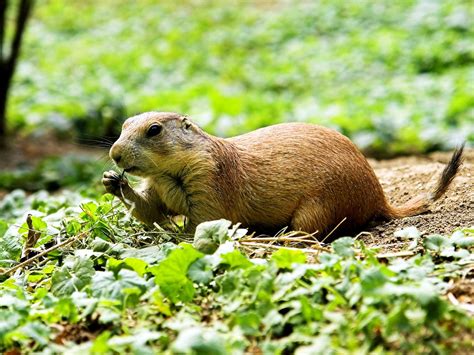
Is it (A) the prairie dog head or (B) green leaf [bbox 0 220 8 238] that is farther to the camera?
(B) green leaf [bbox 0 220 8 238]

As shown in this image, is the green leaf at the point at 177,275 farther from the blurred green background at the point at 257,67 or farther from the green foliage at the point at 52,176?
the blurred green background at the point at 257,67

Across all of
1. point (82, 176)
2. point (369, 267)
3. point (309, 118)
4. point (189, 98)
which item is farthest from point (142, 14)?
point (369, 267)

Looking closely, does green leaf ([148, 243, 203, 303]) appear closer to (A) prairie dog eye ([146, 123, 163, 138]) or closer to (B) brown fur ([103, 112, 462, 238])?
(B) brown fur ([103, 112, 462, 238])

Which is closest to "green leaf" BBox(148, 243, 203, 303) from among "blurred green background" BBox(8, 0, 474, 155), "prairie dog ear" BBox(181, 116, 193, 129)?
"prairie dog ear" BBox(181, 116, 193, 129)

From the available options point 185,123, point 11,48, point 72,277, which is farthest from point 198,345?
point 11,48

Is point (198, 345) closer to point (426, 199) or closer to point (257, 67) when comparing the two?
point (426, 199)

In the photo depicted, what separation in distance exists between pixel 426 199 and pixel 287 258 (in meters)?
1.88

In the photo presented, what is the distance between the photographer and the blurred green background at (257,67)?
10.7m

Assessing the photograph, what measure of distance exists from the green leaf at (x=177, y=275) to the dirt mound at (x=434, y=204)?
4.20ft

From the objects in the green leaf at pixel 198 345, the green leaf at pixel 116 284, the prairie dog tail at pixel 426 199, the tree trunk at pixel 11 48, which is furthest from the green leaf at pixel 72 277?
the tree trunk at pixel 11 48

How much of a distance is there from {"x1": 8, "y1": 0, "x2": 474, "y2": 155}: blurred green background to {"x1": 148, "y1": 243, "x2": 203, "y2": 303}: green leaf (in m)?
5.85

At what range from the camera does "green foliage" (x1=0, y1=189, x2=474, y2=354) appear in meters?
3.07

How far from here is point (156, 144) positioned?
4.62m

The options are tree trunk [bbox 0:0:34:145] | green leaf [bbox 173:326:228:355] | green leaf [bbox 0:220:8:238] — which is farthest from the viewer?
tree trunk [bbox 0:0:34:145]
